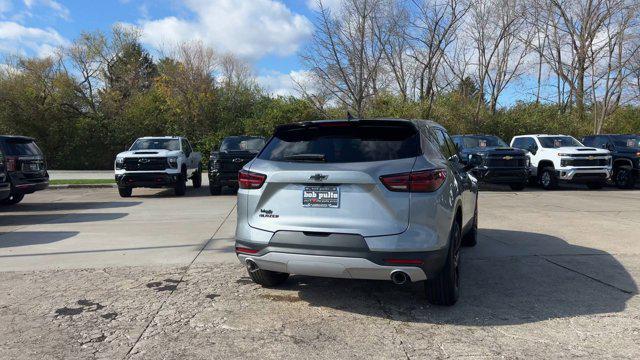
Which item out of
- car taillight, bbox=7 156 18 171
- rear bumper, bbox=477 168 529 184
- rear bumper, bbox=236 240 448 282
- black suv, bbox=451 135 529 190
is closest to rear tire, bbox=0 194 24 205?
car taillight, bbox=7 156 18 171

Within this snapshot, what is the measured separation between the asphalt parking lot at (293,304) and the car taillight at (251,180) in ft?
3.93

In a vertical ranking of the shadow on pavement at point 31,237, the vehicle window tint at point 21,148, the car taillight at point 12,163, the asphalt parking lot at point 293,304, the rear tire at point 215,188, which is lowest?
the shadow on pavement at point 31,237

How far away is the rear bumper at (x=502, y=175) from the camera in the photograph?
16.1m

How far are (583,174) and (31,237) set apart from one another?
52.1 ft

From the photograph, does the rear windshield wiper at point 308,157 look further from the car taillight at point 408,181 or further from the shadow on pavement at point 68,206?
Answer: the shadow on pavement at point 68,206

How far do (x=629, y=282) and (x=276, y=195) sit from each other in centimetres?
418

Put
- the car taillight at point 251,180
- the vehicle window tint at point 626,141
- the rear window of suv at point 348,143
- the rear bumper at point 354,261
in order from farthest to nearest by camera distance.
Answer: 1. the vehicle window tint at point 626,141
2. the car taillight at point 251,180
3. the rear window of suv at point 348,143
4. the rear bumper at point 354,261

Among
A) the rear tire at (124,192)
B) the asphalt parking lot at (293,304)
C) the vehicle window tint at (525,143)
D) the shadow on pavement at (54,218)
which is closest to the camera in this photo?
the asphalt parking lot at (293,304)

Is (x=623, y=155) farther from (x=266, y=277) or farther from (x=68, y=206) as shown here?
(x=68, y=206)

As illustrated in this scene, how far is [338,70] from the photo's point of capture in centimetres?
2653

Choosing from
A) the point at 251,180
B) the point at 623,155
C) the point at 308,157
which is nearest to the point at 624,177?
the point at 623,155

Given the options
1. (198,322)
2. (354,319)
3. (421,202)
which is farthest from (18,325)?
(421,202)

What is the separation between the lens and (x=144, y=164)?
14.6 m

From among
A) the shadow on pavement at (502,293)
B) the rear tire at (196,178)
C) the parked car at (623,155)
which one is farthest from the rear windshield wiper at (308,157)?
the parked car at (623,155)
